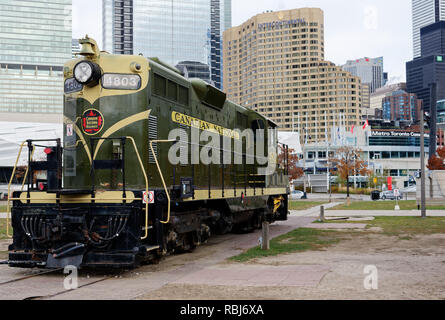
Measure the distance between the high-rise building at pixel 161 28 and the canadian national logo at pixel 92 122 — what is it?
14100 cm

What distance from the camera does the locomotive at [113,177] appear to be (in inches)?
328

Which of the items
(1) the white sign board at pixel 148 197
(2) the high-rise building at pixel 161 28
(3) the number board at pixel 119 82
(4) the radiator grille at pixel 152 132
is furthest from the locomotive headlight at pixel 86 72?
(2) the high-rise building at pixel 161 28

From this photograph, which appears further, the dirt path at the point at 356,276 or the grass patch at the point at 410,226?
the grass patch at the point at 410,226

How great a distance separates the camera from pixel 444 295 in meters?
6.63

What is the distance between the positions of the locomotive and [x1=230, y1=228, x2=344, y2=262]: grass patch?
148 centimetres

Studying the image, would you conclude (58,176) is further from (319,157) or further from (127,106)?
(319,157)

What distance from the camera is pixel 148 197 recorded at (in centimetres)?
854

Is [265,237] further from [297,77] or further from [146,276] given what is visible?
[297,77]

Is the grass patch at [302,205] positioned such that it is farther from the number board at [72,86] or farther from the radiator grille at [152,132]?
the number board at [72,86]

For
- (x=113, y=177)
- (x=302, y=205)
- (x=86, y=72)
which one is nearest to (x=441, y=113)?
(x=302, y=205)

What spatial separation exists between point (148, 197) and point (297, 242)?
6578 mm

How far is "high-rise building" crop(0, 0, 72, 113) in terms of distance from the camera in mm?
162250

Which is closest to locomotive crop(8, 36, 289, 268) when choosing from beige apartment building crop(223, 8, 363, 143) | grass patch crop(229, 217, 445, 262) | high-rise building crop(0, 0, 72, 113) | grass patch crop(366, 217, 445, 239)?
grass patch crop(229, 217, 445, 262)
